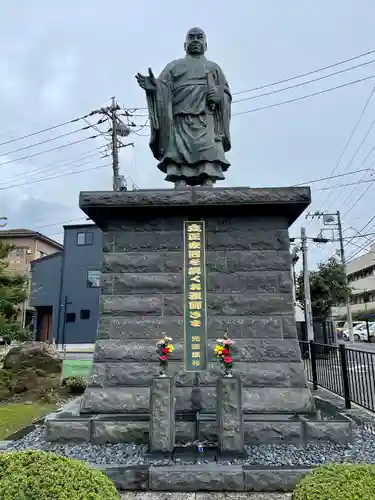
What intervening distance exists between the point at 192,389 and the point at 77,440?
1436mm

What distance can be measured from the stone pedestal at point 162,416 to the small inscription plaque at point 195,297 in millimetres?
839

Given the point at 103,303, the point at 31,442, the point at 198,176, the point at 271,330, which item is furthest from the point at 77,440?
the point at 198,176

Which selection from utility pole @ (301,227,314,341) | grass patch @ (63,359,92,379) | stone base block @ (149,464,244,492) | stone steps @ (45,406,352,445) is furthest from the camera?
utility pole @ (301,227,314,341)

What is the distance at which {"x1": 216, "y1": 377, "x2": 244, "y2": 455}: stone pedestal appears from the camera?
407 centimetres

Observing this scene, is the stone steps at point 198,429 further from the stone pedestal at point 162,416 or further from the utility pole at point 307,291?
the utility pole at point 307,291

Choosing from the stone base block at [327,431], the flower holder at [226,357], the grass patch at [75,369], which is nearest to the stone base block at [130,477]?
the flower holder at [226,357]

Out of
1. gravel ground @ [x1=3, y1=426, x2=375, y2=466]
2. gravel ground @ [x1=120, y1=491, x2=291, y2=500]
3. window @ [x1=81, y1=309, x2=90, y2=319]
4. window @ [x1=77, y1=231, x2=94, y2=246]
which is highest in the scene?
window @ [x1=77, y1=231, x2=94, y2=246]

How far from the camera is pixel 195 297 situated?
5172 mm

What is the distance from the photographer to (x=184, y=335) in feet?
16.6

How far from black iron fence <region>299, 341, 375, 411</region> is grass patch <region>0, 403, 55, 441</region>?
5135 mm

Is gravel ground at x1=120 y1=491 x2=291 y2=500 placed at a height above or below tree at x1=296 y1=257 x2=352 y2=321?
below

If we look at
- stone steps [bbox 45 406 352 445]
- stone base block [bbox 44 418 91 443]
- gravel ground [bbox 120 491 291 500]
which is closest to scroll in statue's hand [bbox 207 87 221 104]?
stone steps [bbox 45 406 352 445]

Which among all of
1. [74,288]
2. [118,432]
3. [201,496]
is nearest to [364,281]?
[74,288]

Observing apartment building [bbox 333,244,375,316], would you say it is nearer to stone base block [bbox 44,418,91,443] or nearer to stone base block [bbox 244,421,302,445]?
stone base block [bbox 244,421,302,445]
